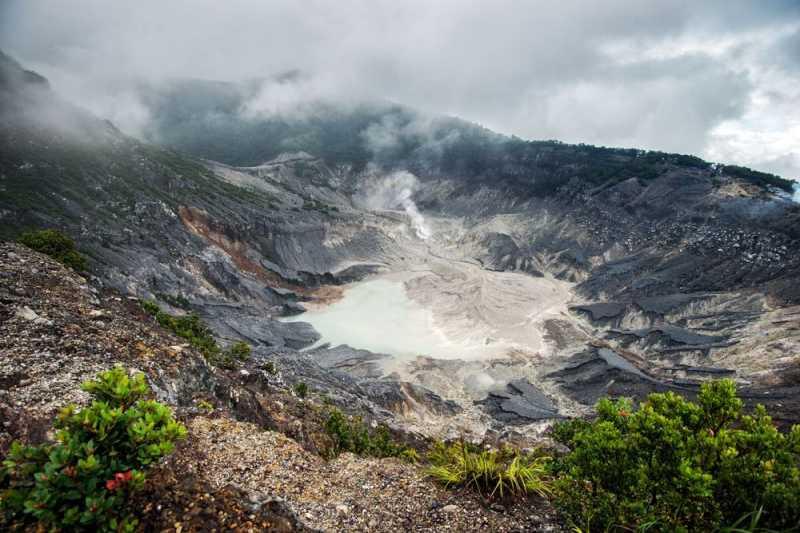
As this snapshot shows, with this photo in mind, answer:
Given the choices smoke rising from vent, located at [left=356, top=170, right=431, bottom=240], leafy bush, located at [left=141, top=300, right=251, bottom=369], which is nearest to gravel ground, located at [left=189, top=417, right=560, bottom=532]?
leafy bush, located at [left=141, top=300, right=251, bottom=369]

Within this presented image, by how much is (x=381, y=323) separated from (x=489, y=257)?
4303 centimetres

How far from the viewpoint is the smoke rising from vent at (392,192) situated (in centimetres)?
14000

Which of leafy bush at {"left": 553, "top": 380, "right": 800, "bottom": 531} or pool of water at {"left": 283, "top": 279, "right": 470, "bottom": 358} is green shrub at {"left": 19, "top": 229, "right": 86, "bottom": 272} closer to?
leafy bush at {"left": 553, "top": 380, "right": 800, "bottom": 531}

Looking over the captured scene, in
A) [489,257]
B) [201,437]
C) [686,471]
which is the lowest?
[201,437]

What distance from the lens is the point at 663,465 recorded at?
531 cm

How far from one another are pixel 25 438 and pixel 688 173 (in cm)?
11351

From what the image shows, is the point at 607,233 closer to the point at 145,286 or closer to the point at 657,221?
the point at 657,221

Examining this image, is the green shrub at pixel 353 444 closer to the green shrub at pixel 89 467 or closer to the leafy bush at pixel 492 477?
the leafy bush at pixel 492 477

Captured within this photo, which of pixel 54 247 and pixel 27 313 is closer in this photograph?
pixel 27 313

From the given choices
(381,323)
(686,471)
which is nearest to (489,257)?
(381,323)

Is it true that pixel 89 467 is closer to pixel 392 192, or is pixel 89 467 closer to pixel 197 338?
pixel 197 338

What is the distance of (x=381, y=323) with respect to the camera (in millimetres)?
60219

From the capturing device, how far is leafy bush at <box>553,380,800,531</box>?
4.76 metres

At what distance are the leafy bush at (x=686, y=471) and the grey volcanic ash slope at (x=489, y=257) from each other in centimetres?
2271
